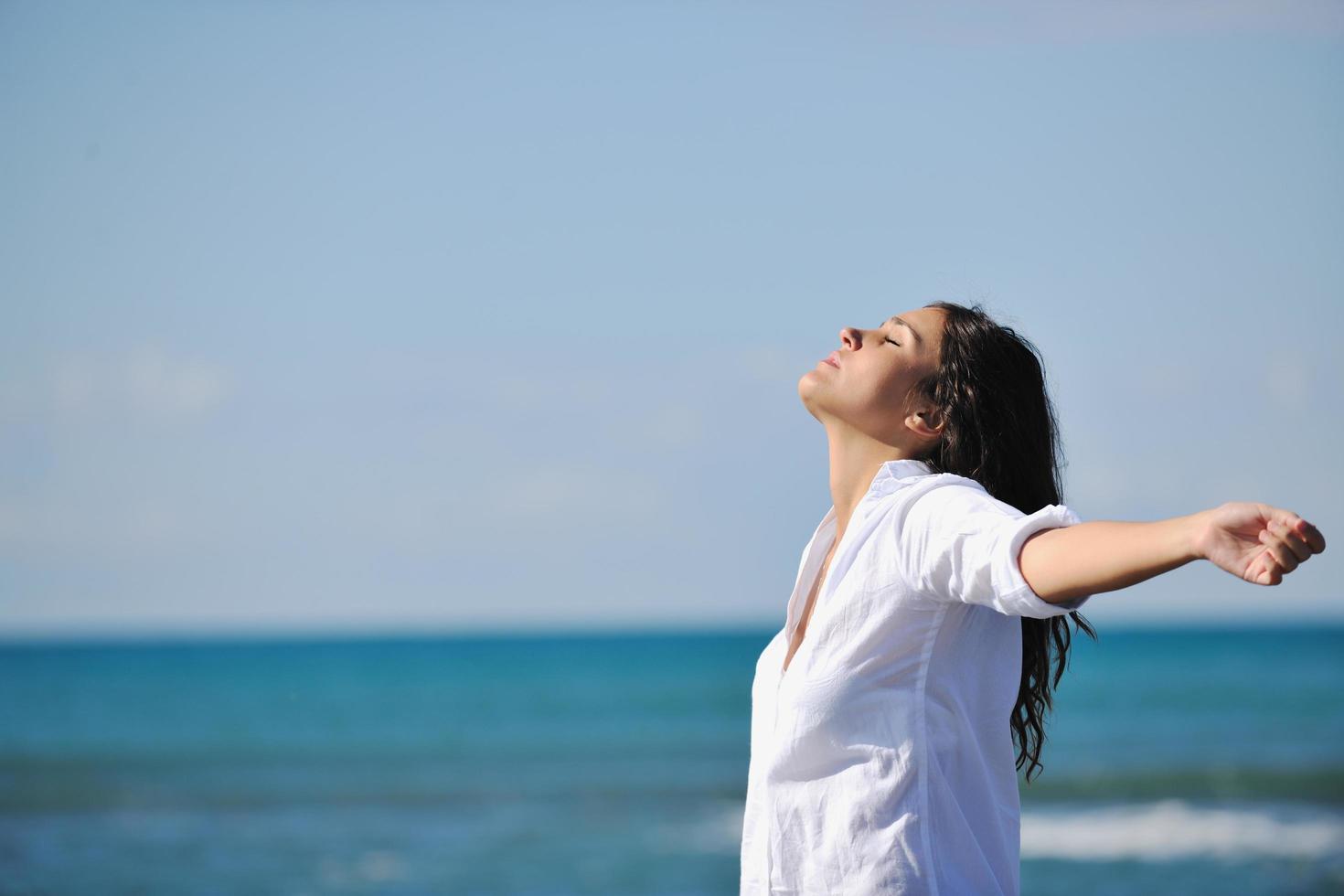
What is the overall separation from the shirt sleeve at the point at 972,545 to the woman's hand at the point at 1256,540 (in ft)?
0.74

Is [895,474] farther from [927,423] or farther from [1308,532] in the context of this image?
[1308,532]

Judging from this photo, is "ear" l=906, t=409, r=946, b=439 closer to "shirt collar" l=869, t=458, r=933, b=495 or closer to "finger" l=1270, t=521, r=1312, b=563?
"shirt collar" l=869, t=458, r=933, b=495

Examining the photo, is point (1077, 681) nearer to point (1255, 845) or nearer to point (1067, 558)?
point (1255, 845)

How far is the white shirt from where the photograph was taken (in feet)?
6.57

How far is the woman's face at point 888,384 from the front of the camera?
233cm

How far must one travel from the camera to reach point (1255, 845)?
36.7ft

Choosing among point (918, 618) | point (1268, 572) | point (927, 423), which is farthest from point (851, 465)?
point (1268, 572)

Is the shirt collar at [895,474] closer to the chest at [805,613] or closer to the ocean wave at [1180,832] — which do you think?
the chest at [805,613]

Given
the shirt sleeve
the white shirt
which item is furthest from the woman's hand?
the white shirt

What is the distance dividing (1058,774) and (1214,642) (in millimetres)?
27750

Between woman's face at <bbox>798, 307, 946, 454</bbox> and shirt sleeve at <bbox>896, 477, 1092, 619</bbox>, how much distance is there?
0.32m

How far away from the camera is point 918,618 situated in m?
2.03

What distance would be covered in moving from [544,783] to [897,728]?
48.8ft

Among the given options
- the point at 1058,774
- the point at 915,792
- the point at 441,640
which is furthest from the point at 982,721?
the point at 441,640
